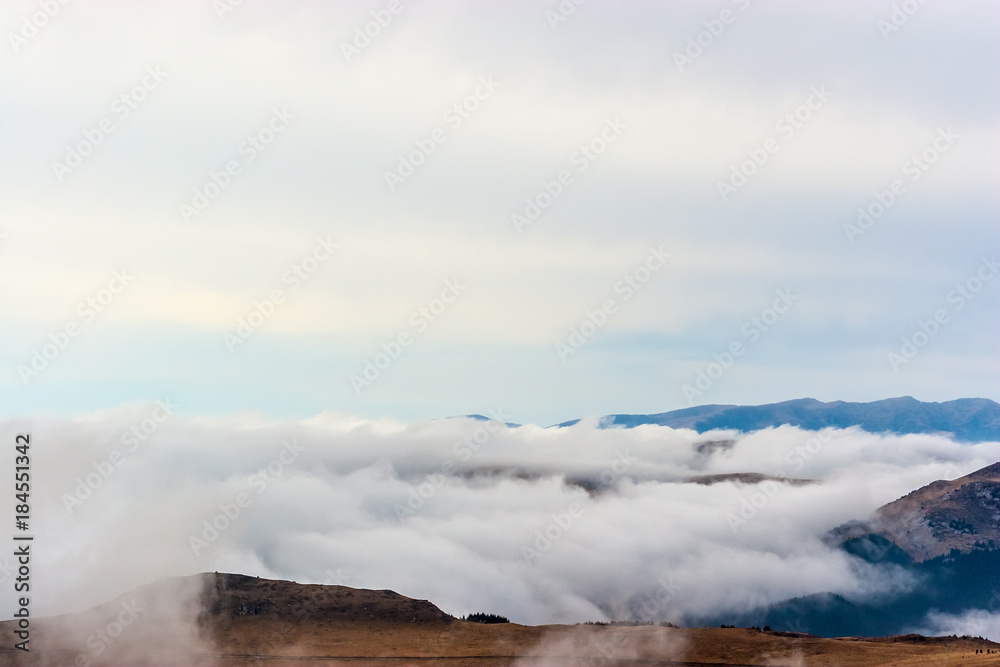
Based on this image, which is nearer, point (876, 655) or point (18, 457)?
point (18, 457)

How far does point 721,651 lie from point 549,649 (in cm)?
3273

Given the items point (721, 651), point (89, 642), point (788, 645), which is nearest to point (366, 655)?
point (89, 642)

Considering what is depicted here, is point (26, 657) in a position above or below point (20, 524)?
below

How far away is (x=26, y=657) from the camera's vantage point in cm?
18362

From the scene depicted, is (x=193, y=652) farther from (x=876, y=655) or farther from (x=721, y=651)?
(x=876, y=655)

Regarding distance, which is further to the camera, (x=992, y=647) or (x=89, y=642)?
(x=89, y=642)

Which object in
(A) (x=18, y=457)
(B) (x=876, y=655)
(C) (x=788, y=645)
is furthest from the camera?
(C) (x=788, y=645)

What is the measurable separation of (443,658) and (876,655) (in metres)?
78.7

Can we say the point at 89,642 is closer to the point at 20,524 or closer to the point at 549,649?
the point at 20,524

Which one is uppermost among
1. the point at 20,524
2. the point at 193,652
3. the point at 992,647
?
the point at 20,524

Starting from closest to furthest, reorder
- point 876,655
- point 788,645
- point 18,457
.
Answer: point 18,457 < point 876,655 < point 788,645

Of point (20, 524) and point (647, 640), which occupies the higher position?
point (20, 524)

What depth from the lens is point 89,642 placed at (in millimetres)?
193250

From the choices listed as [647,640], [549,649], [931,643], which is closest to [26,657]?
[549,649]
